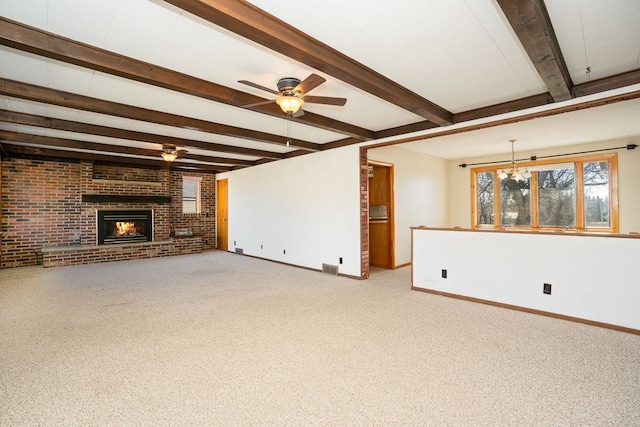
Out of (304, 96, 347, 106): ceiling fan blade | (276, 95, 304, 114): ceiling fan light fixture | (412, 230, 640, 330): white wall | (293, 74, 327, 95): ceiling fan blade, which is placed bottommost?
(412, 230, 640, 330): white wall

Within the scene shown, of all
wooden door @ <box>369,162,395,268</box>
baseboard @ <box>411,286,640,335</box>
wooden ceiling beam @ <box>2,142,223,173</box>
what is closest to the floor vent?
wooden door @ <box>369,162,395,268</box>

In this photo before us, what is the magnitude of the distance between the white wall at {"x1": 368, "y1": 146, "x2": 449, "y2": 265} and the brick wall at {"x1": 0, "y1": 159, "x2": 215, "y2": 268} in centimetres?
569

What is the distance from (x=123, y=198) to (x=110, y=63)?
6181mm

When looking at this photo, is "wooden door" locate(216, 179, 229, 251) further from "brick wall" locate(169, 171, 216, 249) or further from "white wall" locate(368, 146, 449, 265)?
"white wall" locate(368, 146, 449, 265)

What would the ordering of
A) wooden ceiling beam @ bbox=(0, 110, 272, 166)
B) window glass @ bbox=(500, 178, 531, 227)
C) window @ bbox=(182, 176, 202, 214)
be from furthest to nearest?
window @ bbox=(182, 176, 202, 214)
window glass @ bbox=(500, 178, 531, 227)
wooden ceiling beam @ bbox=(0, 110, 272, 166)

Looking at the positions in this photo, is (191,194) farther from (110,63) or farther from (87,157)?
(110,63)

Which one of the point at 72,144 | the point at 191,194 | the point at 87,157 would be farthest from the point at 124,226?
the point at 72,144

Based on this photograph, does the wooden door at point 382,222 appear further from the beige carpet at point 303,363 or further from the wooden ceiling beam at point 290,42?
the wooden ceiling beam at point 290,42

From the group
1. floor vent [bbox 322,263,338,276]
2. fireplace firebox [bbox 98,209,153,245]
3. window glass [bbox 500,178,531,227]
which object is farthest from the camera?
fireplace firebox [bbox 98,209,153,245]

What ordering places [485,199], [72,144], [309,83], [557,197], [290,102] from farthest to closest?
[485,199]
[557,197]
[72,144]
[290,102]
[309,83]

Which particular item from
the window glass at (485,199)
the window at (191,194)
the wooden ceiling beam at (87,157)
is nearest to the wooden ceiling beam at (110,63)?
the wooden ceiling beam at (87,157)

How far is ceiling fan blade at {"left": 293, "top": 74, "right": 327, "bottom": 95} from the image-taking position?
2.65 m

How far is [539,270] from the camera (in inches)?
145

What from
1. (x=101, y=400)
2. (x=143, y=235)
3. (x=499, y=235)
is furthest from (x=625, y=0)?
(x=143, y=235)
